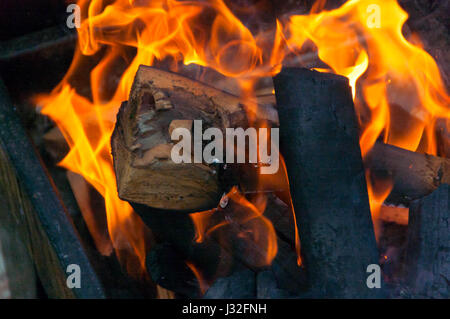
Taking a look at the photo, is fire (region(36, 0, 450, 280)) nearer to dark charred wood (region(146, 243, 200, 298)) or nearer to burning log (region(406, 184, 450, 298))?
burning log (region(406, 184, 450, 298))

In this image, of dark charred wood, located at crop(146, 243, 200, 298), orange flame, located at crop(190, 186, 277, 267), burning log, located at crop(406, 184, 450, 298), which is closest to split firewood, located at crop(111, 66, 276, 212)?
orange flame, located at crop(190, 186, 277, 267)

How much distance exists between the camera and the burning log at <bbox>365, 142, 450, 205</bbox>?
1.95 meters

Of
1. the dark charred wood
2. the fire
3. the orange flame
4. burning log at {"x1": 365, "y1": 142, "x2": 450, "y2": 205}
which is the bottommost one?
the dark charred wood

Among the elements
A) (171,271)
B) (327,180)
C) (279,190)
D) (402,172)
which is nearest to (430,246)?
(402,172)

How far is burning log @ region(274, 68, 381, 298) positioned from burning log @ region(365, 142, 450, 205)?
0.26 metres

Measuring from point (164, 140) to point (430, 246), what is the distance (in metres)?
1.07

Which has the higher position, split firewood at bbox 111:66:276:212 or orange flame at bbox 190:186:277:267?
split firewood at bbox 111:66:276:212

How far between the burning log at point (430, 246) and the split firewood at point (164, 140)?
78 cm

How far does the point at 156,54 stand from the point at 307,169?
42.7 inches

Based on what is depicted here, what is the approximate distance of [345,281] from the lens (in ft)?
5.20

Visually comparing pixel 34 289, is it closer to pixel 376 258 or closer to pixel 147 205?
pixel 147 205

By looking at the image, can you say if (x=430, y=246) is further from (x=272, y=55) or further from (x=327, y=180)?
(x=272, y=55)

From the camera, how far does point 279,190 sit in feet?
6.14
